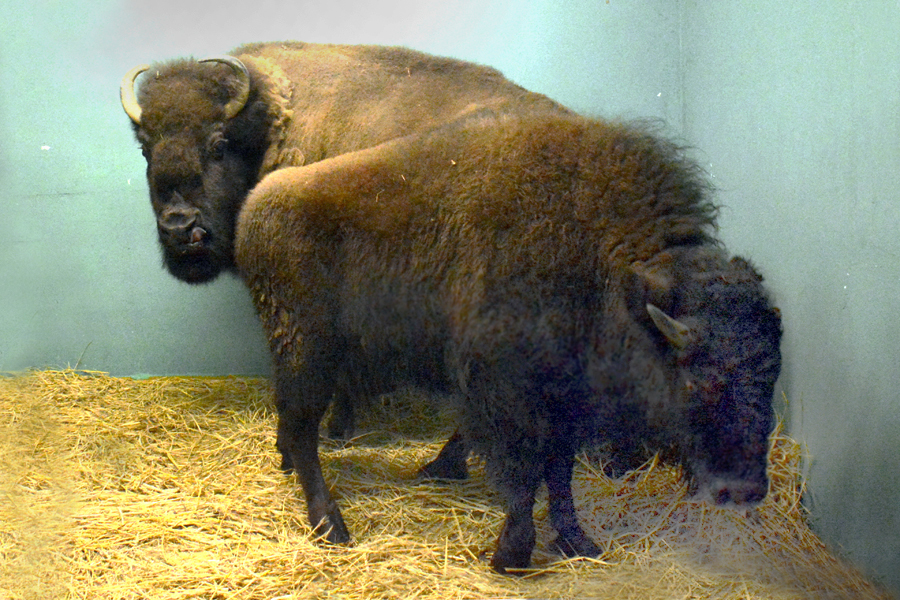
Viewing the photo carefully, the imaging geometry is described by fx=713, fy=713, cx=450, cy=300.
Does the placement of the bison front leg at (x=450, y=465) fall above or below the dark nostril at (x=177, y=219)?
below

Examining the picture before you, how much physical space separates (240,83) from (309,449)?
1878 mm

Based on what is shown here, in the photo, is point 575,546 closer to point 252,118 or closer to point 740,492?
point 740,492

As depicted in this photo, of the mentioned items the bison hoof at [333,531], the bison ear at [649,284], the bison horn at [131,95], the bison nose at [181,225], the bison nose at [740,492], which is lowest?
the bison hoof at [333,531]

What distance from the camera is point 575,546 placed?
2.77 meters

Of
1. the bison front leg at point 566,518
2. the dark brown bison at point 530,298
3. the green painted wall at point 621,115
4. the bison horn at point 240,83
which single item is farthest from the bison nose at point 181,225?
the bison front leg at point 566,518

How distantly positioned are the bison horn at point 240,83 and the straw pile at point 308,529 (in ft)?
5.03

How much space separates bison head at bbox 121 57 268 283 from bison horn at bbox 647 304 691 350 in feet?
7.55

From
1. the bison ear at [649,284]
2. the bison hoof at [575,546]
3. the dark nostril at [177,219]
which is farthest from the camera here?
the dark nostril at [177,219]

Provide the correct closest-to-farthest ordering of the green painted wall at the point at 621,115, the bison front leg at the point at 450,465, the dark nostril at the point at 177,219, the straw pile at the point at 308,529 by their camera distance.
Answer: the straw pile at the point at 308,529 < the green painted wall at the point at 621,115 < the bison front leg at the point at 450,465 < the dark nostril at the point at 177,219

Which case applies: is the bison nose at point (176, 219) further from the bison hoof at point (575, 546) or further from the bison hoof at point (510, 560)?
the bison hoof at point (575, 546)

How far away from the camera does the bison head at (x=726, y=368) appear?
221 cm

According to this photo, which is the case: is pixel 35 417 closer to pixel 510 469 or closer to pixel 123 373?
pixel 510 469

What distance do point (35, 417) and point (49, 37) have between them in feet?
4.51

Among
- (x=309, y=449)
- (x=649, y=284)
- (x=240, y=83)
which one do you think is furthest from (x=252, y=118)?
(x=649, y=284)
